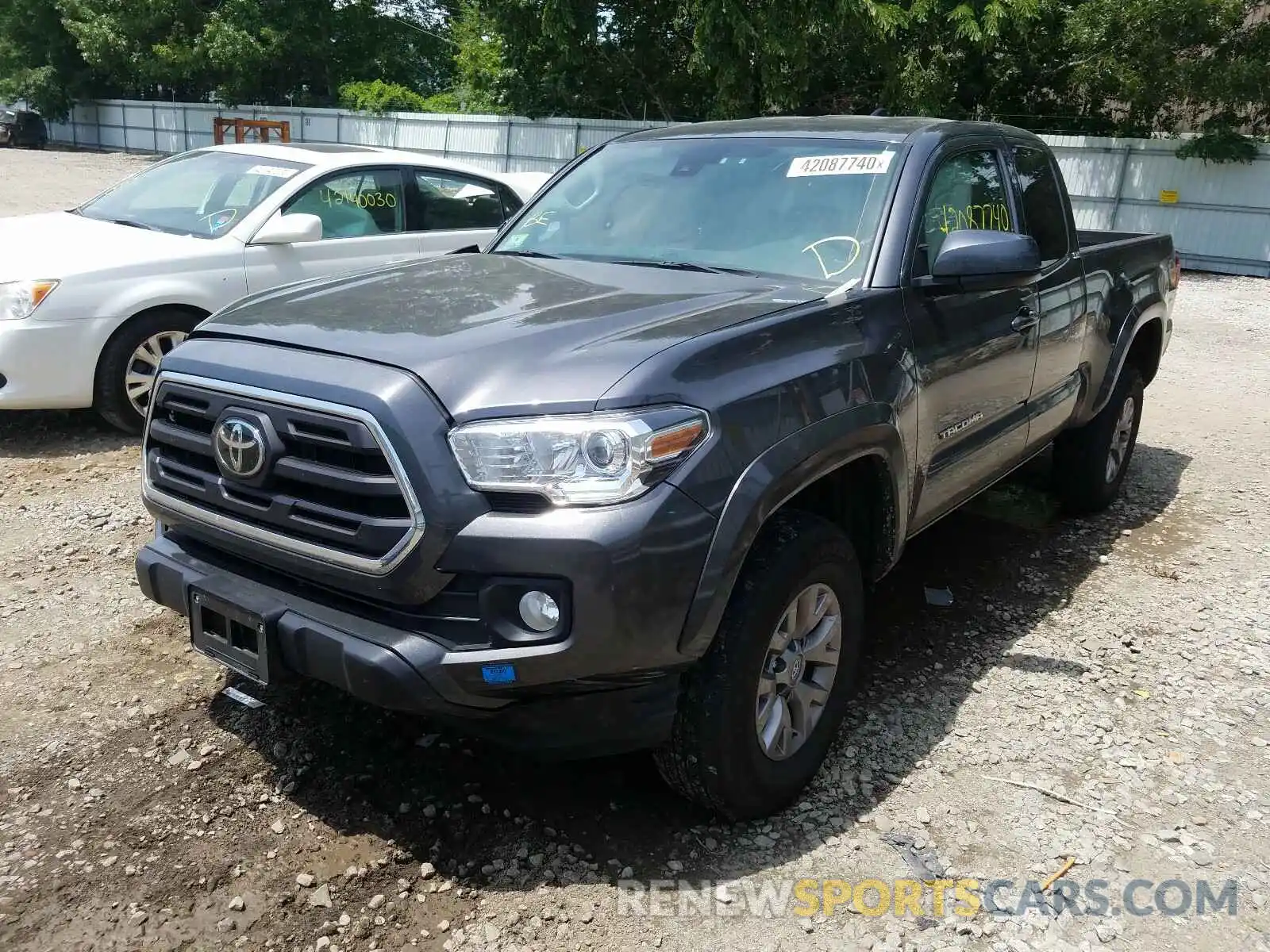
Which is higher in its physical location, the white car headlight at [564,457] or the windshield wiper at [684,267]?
the windshield wiper at [684,267]

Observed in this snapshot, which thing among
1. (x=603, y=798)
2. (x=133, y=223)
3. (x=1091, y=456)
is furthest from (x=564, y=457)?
(x=133, y=223)

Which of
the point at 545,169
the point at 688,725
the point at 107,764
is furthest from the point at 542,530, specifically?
the point at 545,169

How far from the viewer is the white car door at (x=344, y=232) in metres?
6.43

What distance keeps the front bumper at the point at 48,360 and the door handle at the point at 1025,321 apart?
182 inches

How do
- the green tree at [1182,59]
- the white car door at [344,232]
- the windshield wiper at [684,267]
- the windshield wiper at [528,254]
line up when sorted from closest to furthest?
the windshield wiper at [684,267] → the windshield wiper at [528,254] → the white car door at [344,232] → the green tree at [1182,59]

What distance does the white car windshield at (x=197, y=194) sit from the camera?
6520mm

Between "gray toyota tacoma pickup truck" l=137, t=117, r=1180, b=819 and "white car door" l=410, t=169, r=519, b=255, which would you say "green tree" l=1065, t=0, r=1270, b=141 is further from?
"gray toyota tacoma pickup truck" l=137, t=117, r=1180, b=819

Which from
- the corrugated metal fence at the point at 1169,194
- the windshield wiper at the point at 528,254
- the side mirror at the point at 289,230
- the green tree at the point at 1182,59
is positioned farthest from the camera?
the corrugated metal fence at the point at 1169,194

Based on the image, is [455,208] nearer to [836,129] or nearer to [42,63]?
[836,129]

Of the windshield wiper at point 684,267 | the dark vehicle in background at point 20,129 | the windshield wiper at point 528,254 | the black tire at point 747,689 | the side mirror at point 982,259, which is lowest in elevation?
the black tire at point 747,689

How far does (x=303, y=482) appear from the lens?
260 centimetres

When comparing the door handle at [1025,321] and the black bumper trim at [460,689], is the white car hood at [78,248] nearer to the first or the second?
the black bumper trim at [460,689]

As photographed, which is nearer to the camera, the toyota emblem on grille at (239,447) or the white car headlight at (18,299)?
the toyota emblem on grille at (239,447)

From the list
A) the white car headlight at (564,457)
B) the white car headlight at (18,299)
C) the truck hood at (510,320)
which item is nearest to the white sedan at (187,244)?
the white car headlight at (18,299)
